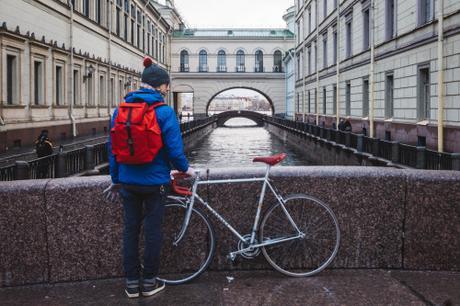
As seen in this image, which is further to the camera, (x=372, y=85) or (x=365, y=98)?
(x=365, y=98)

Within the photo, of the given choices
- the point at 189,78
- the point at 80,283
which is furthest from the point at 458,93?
the point at 189,78

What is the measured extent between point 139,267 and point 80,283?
1.88 feet

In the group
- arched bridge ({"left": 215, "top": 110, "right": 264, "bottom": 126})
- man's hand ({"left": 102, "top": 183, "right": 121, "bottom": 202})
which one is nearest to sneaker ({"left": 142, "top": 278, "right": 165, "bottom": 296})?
man's hand ({"left": 102, "top": 183, "right": 121, "bottom": 202})

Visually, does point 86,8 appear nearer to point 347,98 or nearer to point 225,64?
point 347,98

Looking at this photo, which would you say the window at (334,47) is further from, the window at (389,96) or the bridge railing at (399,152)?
the window at (389,96)

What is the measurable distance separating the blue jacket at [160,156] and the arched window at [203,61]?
2651 inches

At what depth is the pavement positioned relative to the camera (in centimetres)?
404

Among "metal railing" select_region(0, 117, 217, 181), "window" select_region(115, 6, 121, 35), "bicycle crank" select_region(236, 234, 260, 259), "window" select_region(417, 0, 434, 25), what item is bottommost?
"bicycle crank" select_region(236, 234, 260, 259)

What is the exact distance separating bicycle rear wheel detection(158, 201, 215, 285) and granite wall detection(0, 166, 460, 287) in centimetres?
14

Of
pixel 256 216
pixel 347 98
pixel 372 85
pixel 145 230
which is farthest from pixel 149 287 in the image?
pixel 347 98

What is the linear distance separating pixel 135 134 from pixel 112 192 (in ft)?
2.39

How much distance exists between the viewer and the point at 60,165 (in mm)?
11914

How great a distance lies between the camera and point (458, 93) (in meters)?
15.8

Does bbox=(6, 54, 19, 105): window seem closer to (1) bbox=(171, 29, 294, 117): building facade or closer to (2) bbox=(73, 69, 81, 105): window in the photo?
(2) bbox=(73, 69, 81, 105): window
